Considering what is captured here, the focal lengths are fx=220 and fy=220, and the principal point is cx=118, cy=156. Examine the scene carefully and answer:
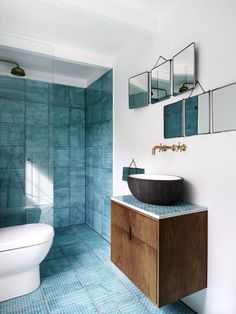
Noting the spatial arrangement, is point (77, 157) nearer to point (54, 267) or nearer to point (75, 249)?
point (75, 249)

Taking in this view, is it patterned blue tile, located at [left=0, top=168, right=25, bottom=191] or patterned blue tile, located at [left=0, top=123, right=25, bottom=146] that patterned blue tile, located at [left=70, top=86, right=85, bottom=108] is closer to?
patterned blue tile, located at [left=0, top=123, right=25, bottom=146]

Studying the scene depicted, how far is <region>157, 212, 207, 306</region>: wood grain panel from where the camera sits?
1271 millimetres

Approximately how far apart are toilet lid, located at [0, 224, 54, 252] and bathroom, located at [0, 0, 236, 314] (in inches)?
16.9

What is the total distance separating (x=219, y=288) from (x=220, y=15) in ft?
5.52

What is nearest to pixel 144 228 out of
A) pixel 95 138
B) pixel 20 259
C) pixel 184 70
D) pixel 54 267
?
pixel 20 259

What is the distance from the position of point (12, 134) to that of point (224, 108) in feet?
7.56

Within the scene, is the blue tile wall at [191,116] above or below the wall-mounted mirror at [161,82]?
below

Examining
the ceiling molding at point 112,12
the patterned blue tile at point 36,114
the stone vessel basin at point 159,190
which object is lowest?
the stone vessel basin at point 159,190

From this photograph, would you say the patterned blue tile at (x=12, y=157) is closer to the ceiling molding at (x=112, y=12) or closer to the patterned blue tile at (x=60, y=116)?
the patterned blue tile at (x=60, y=116)

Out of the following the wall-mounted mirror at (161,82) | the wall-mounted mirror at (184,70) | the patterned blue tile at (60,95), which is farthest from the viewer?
the patterned blue tile at (60,95)

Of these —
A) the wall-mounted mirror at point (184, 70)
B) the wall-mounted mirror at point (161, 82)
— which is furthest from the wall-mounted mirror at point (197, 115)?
the wall-mounted mirror at point (161, 82)

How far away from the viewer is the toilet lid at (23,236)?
5.24 ft

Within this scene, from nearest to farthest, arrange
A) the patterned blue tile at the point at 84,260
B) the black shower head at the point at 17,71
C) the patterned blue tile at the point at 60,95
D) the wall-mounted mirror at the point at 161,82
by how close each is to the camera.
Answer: the wall-mounted mirror at the point at 161,82 → the patterned blue tile at the point at 84,260 → the black shower head at the point at 17,71 → the patterned blue tile at the point at 60,95

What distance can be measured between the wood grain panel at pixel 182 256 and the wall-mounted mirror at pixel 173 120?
2.02 feet
